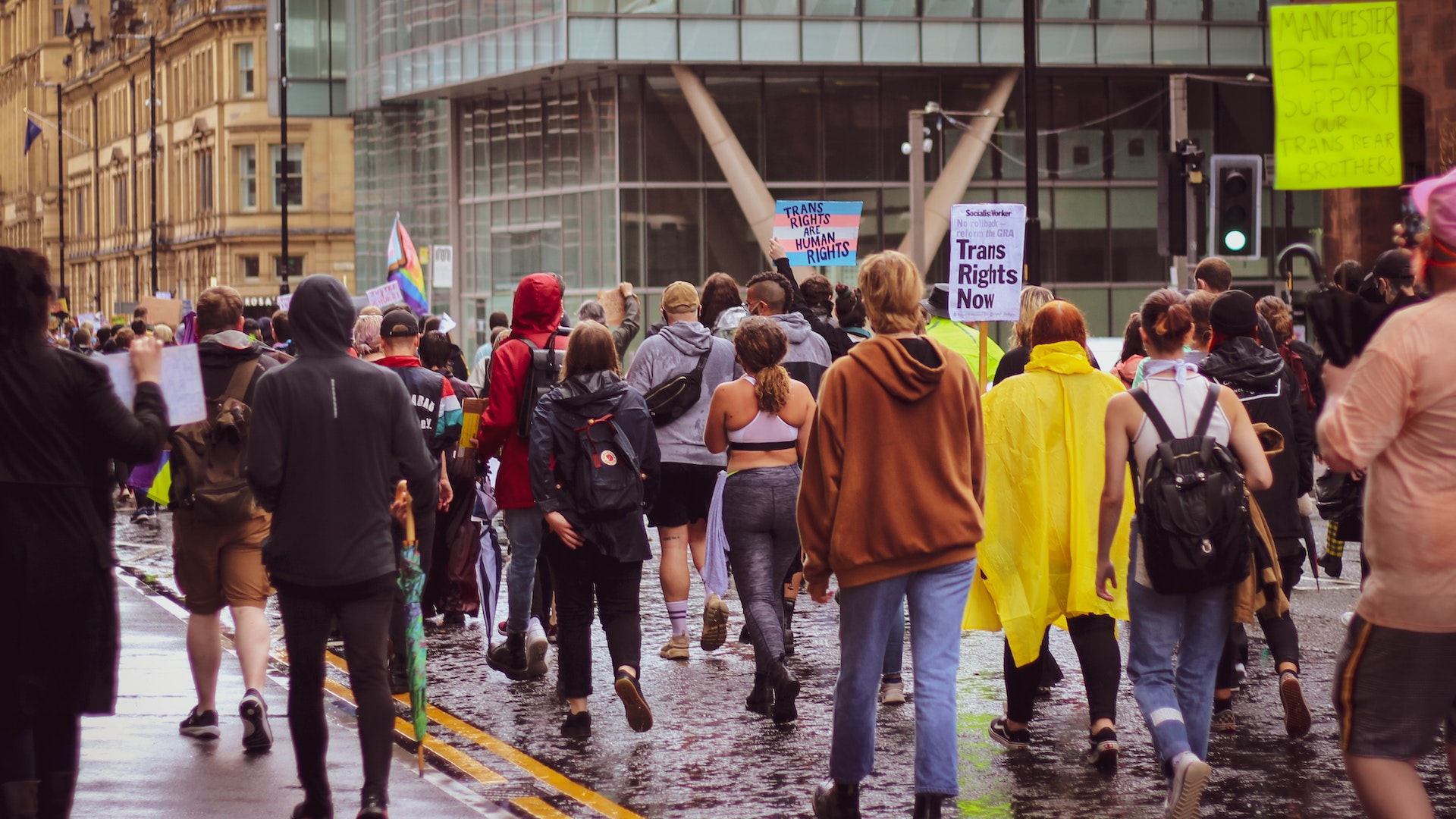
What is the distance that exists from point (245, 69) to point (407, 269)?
52.7m

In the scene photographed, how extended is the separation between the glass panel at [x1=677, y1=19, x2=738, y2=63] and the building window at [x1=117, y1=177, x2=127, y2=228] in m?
63.3

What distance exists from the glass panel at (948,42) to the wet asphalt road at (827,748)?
28774mm

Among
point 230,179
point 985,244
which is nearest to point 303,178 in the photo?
point 230,179

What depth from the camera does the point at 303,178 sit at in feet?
245

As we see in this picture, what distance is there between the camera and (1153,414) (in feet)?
21.7

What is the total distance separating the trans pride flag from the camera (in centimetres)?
2622

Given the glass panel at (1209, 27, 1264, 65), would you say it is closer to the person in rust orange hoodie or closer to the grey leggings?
the grey leggings

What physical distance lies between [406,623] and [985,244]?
20.9 feet

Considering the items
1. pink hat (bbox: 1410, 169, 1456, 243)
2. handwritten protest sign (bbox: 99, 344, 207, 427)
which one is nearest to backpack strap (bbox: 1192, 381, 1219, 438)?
pink hat (bbox: 1410, 169, 1456, 243)

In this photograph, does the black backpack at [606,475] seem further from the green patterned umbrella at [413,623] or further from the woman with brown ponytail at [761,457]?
the green patterned umbrella at [413,623]

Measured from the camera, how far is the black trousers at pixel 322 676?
6.30m

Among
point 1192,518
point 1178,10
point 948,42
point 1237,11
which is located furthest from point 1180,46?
point 1192,518

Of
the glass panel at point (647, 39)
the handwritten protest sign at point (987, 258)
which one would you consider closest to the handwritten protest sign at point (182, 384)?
the handwritten protest sign at point (987, 258)

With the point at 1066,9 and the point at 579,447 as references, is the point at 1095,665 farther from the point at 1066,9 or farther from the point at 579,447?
the point at 1066,9
